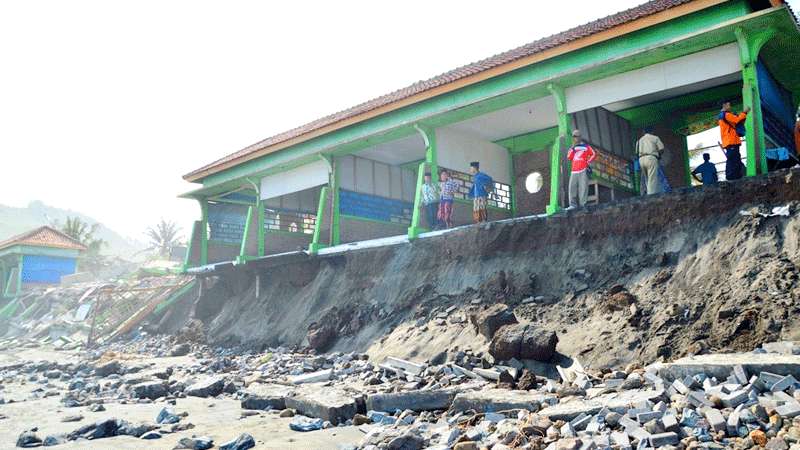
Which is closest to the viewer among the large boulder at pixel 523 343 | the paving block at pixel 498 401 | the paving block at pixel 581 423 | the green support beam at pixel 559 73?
the paving block at pixel 581 423

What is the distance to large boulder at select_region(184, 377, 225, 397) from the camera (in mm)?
7742

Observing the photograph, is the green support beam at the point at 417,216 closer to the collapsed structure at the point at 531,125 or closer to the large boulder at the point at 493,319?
the collapsed structure at the point at 531,125

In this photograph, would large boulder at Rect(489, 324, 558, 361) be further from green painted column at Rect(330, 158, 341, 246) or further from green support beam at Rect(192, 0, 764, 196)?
green painted column at Rect(330, 158, 341, 246)

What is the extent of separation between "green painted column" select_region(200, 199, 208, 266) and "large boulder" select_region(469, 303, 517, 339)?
517 inches

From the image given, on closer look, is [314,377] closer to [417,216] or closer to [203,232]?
[417,216]

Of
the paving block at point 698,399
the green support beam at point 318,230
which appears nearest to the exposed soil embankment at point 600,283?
the green support beam at point 318,230

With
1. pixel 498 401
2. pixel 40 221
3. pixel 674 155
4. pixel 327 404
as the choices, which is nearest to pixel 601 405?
pixel 498 401

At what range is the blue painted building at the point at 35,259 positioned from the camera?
94.3 ft

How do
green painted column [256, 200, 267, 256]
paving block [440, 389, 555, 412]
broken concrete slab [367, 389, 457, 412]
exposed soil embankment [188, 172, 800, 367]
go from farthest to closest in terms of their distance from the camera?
green painted column [256, 200, 267, 256]
exposed soil embankment [188, 172, 800, 367]
broken concrete slab [367, 389, 457, 412]
paving block [440, 389, 555, 412]

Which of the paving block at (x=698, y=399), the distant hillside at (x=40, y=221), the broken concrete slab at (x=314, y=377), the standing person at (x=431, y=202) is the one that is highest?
the distant hillside at (x=40, y=221)

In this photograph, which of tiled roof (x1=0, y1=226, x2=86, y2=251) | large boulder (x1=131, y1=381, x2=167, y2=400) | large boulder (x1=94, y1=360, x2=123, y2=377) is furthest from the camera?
tiled roof (x1=0, y1=226, x2=86, y2=251)

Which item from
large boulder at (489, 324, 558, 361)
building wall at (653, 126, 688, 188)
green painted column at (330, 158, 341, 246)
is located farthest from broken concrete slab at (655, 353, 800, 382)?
green painted column at (330, 158, 341, 246)

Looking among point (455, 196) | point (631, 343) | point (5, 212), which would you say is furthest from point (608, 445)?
point (5, 212)

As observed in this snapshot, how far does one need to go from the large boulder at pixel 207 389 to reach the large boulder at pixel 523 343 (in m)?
3.89
